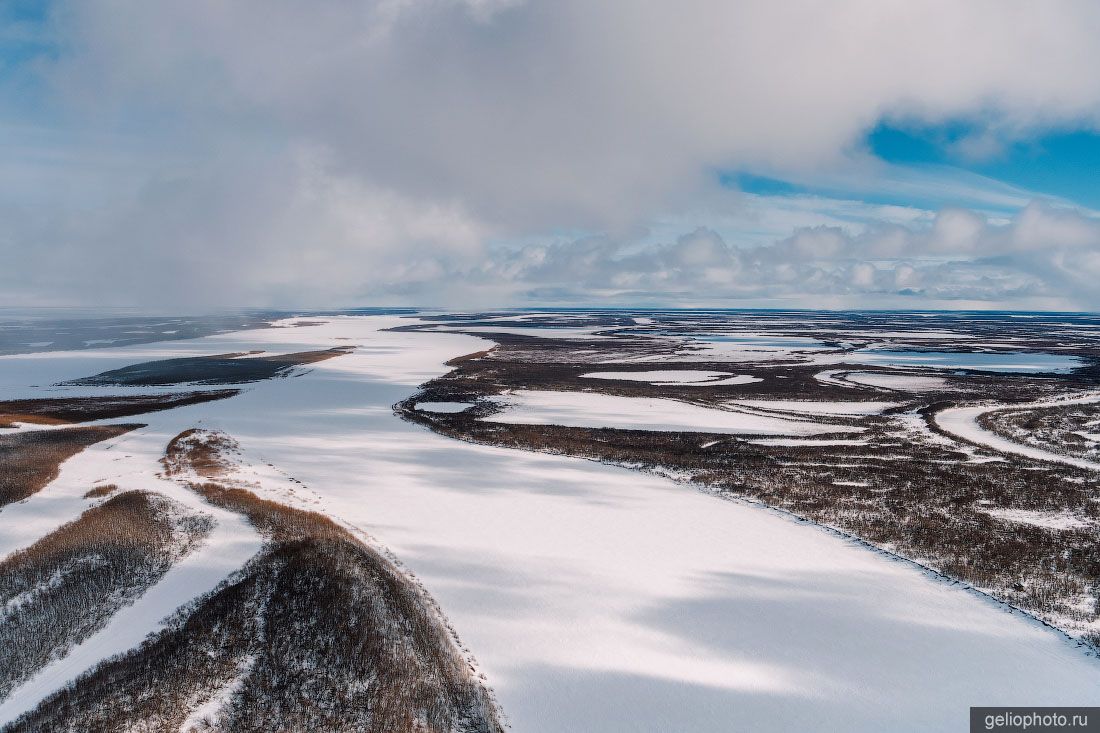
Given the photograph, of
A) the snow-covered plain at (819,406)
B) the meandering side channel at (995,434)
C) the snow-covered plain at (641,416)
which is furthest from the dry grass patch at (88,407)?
the meandering side channel at (995,434)

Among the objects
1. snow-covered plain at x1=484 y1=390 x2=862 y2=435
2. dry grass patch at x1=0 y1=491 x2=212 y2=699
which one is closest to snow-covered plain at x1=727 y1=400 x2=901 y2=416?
snow-covered plain at x1=484 y1=390 x2=862 y2=435

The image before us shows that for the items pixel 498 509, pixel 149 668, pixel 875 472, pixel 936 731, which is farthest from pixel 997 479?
pixel 149 668

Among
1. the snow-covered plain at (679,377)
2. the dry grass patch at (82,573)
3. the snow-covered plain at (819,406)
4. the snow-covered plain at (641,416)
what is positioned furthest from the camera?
the snow-covered plain at (679,377)

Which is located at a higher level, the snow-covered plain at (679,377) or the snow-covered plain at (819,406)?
the snow-covered plain at (679,377)

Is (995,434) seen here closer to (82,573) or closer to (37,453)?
(82,573)

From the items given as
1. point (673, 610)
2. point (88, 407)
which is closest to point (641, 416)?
point (673, 610)

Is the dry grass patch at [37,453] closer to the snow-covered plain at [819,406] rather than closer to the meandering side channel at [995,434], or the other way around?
the snow-covered plain at [819,406]

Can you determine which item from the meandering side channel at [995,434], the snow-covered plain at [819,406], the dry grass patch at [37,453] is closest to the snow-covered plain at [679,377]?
the snow-covered plain at [819,406]

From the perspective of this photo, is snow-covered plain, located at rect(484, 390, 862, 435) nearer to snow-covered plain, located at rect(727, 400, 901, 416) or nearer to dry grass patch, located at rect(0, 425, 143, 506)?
snow-covered plain, located at rect(727, 400, 901, 416)

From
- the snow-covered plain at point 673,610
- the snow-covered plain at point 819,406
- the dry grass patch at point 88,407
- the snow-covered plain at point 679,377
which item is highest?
the dry grass patch at point 88,407

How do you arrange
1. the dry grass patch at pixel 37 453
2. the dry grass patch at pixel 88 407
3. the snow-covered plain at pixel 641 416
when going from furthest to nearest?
the dry grass patch at pixel 88 407
the snow-covered plain at pixel 641 416
the dry grass patch at pixel 37 453

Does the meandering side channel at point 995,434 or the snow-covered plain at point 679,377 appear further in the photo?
the snow-covered plain at point 679,377
